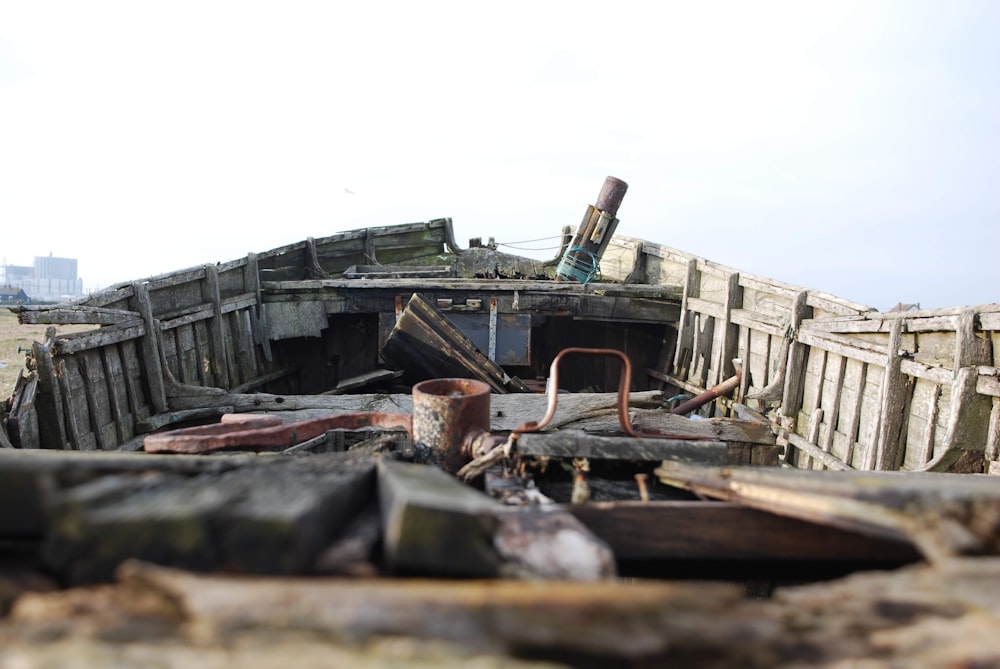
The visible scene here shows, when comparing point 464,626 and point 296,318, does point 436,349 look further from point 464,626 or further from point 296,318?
point 464,626

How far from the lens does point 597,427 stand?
4.54 meters

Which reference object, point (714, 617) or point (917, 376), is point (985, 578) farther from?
point (917, 376)

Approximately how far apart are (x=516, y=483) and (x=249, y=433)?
1.42 metres

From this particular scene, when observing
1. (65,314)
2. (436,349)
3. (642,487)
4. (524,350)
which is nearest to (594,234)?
(524,350)

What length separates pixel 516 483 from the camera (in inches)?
98.7

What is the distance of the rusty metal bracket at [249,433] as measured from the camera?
299 cm

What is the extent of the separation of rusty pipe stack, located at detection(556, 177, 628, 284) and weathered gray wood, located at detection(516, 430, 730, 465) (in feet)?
26.1

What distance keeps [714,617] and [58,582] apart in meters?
1.37

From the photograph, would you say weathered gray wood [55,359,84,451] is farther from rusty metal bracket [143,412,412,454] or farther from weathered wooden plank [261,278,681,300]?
weathered wooden plank [261,278,681,300]

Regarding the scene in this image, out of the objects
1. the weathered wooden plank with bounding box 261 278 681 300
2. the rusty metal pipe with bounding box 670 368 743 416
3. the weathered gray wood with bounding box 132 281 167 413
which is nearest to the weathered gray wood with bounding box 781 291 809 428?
the rusty metal pipe with bounding box 670 368 743 416

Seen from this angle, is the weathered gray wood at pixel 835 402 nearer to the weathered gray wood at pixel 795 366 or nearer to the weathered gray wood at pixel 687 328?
the weathered gray wood at pixel 795 366

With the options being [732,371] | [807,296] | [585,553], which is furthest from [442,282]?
[585,553]

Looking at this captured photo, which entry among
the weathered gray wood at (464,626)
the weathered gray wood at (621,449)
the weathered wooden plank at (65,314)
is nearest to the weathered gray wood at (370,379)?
the weathered wooden plank at (65,314)

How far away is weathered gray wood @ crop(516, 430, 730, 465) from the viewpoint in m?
2.69
